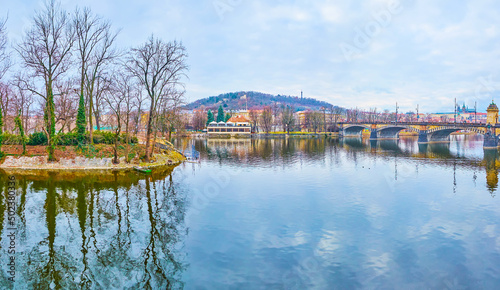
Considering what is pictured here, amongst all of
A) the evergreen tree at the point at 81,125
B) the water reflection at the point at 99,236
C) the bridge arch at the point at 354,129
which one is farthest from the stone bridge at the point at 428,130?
the evergreen tree at the point at 81,125

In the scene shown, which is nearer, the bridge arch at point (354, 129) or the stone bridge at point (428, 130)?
the stone bridge at point (428, 130)

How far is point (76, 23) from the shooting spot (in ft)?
116

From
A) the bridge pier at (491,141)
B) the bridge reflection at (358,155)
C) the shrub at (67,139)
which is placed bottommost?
the bridge reflection at (358,155)

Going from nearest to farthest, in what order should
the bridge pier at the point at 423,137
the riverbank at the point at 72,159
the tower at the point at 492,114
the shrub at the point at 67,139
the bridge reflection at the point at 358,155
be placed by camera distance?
the riverbank at the point at 72,159 → the shrub at the point at 67,139 → the bridge reflection at the point at 358,155 → the tower at the point at 492,114 → the bridge pier at the point at 423,137

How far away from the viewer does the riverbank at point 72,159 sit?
34.1 m

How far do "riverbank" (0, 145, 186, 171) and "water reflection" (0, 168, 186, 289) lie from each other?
8.78 m

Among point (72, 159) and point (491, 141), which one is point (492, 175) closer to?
point (491, 141)

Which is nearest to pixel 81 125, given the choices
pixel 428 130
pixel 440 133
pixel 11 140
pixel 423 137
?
pixel 11 140

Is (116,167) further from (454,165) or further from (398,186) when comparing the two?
(454,165)

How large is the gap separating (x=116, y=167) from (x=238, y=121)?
115169 mm

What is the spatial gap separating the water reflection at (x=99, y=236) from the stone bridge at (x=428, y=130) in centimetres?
7203

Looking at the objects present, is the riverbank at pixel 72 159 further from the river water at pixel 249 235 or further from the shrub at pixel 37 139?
the river water at pixel 249 235

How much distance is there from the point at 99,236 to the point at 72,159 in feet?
77.2

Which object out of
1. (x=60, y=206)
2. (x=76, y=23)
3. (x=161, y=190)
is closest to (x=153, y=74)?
(x=76, y=23)
